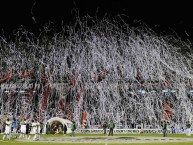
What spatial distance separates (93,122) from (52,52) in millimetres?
20005

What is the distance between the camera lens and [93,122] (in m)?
75.8

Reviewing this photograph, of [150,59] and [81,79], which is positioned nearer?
[150,59]

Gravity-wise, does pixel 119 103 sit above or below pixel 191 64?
below

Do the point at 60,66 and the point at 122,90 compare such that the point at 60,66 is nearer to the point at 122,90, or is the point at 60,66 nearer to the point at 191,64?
the point at 122,90

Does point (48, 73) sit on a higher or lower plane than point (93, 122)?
higher

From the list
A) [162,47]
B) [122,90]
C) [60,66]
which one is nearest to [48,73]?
[60,66]

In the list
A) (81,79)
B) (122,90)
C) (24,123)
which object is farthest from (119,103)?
(24,123)

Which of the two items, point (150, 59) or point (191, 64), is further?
point (191, 64)

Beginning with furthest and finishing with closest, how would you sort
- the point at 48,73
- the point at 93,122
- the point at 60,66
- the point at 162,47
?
the point at 93,122 → the point at 48,73 → the point at 60,66 → the point at 162,47

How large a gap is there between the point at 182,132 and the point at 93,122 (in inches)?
758

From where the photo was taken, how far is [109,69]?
69.8 metres

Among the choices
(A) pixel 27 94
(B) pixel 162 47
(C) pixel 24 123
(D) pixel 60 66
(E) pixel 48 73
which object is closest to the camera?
(C) pixel 24 123

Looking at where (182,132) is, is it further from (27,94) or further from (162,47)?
(27,94)

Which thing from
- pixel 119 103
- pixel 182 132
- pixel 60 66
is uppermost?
pixel 60 66
